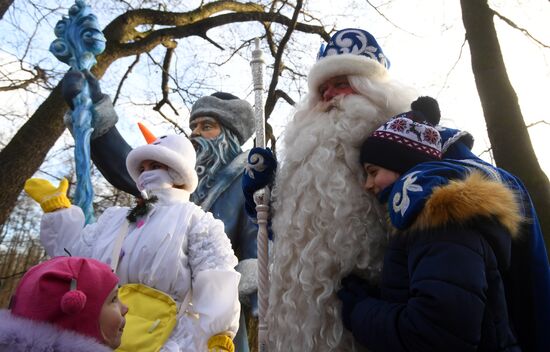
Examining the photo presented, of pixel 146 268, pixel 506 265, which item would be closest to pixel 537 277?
pixel 506 265

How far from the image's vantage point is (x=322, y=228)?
6.37 ft

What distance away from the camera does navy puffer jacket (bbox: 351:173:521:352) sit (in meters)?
1.31

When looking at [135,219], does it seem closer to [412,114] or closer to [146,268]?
[146,268]

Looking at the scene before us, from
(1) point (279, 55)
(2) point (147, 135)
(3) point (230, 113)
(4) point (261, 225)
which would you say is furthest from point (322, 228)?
(1) point (279, 55)

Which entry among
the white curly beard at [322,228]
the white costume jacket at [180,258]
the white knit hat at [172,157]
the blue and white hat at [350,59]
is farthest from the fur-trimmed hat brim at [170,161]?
the blue and white hat at [350,59]

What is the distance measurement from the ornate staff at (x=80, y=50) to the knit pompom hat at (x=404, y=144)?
2.57m

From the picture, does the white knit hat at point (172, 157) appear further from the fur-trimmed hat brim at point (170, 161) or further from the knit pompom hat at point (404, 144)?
the knit pompom hat at point (404, 144)

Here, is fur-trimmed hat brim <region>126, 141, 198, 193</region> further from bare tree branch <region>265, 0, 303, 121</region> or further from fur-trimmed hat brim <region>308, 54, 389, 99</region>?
bare tree branch <region>265, 0, 303, 121</region>

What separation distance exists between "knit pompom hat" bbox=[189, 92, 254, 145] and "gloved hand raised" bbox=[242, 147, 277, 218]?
1770 millimetres

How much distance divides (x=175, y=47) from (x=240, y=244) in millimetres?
6631

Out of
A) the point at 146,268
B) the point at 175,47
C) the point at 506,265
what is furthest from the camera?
the point at 175,47

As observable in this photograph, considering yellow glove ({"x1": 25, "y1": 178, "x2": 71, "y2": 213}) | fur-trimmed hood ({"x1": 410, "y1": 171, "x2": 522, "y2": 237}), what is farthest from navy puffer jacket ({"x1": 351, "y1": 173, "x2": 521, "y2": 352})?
yellow glove ({"x1": 25, "y1": 178, "x2": 71, "y2": 213})

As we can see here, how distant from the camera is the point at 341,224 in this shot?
74.8 inches

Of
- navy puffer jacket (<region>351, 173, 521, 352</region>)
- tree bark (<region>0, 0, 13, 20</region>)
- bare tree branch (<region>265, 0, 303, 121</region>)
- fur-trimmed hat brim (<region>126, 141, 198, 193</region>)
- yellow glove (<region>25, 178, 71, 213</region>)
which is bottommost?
navy puffer jacket (<region>351, 173, 521, 352</region>)
